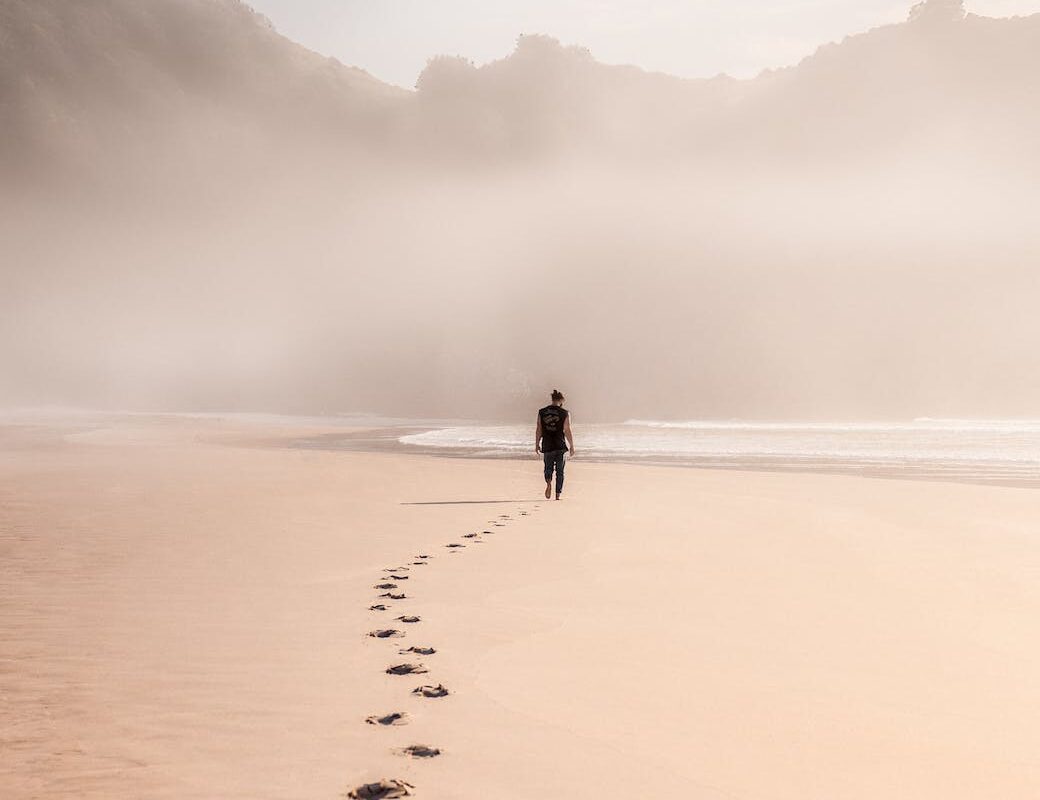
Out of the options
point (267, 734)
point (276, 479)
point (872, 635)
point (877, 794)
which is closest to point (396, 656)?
point (267, 734)

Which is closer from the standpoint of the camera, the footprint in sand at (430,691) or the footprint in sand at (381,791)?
the footprint in sand at (381,791)

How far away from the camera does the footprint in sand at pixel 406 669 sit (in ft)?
18.8

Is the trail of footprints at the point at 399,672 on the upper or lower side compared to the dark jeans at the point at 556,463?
lower

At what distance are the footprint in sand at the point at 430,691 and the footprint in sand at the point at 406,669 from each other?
0.38 meters

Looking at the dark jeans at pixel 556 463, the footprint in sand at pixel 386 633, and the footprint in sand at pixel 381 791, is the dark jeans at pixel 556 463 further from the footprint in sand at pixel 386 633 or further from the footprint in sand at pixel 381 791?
the footprint in sand at pixel 381 791

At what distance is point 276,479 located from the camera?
22406mm

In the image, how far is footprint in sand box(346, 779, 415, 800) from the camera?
12.5ft

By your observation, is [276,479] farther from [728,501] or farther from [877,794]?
[877,794]

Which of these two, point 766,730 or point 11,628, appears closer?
point 766,730

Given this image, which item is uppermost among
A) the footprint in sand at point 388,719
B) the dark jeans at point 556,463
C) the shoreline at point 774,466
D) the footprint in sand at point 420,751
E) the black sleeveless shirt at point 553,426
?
the black sleeveless shirt at point 553,426

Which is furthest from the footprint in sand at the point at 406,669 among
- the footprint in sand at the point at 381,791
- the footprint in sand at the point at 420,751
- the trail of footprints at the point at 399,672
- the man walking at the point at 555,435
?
the man walking at the point at 555,435

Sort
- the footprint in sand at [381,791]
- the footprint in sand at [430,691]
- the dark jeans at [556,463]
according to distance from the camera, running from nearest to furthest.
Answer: the footprint in sand at [381,791], the footprint in sand at [430,691], the dark jeans at [556,463]

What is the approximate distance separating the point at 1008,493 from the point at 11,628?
19708 mm

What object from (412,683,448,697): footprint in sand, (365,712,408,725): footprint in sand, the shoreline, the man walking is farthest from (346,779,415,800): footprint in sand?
the shoreline
